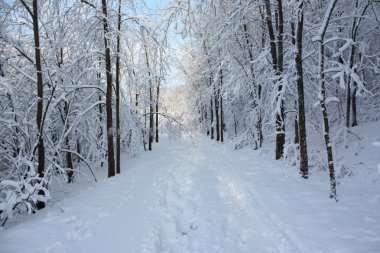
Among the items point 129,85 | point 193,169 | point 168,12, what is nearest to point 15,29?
point 129,85

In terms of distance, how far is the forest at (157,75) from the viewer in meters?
8.04

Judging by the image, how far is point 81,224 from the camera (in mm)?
6441

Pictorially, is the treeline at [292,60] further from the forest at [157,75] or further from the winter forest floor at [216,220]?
the winter forest floor at [216,220]

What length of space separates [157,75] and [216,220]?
9.12m

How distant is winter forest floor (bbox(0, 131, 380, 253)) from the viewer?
208 inches

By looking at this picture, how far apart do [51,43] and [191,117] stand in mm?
33824

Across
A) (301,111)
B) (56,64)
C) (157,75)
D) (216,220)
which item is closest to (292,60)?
(301,111)

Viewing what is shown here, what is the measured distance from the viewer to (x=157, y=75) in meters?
14.2

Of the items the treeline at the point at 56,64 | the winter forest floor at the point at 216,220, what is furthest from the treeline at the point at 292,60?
the treeline at the point at 56,64

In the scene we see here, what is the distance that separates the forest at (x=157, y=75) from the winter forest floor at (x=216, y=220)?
0.49m

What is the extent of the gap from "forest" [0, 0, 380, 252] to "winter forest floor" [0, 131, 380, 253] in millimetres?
494

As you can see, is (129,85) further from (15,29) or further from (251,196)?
(251,196)

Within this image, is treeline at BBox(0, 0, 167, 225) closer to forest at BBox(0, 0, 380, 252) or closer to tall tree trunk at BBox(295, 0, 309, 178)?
forest at BBox(0, 0, 380, 252)

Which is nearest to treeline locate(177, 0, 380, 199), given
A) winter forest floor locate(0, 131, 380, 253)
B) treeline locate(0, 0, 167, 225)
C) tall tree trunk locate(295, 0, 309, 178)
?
tall tree trunk locate(295, 0, 309, 178)
